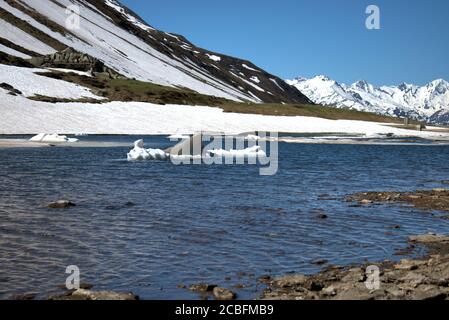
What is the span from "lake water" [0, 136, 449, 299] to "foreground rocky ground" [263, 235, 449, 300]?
25.5 inches

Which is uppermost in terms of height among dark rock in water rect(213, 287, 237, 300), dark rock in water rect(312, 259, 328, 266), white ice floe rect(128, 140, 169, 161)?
white ice floe rect(128, 140, 169, 161)

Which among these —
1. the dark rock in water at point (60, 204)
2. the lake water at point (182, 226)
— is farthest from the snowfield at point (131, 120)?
the dark rock in water at point (60, 204)

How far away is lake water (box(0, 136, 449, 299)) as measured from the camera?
505 inches

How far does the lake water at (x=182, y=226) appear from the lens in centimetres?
1283

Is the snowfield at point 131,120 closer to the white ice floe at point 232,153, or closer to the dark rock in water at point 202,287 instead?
the white ice floe at point 232,153

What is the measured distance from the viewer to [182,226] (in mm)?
18094

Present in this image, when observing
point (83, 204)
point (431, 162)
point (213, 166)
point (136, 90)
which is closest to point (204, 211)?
point (83, 204)

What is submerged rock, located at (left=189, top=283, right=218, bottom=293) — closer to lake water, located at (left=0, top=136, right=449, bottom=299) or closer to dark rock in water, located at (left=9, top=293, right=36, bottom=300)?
lake water, located at (left=0, top=136, right=449, bottom=299)

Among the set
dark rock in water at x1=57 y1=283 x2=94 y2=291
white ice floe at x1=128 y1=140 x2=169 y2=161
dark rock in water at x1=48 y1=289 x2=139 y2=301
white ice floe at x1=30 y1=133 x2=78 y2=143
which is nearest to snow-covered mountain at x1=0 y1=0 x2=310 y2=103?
white ice floe at x1=30 y1=133 x2=78 y2=143

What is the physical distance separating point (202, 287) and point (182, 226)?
Result: 642 cm

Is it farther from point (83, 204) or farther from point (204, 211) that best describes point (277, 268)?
point (83, 204)
